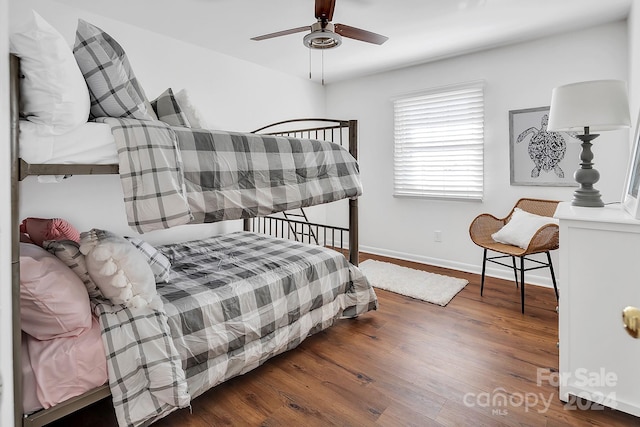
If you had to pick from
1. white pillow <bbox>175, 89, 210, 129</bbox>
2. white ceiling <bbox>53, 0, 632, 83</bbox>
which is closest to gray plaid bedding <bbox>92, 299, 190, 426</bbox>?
white pillow <bbox>175, 89, 210, 129</bbox>

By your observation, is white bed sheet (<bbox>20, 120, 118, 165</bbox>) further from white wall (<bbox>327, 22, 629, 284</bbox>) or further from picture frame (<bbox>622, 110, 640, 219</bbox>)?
white wall (<bbox>327, 22, 629, 284</bbox>)

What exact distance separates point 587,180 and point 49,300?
8.70ft

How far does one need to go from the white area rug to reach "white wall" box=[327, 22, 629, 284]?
0.46 metres

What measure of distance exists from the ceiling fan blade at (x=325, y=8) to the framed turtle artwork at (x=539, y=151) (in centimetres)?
226

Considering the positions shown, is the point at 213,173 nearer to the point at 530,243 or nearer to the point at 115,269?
the point at 115,269

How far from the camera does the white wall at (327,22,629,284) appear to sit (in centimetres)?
299

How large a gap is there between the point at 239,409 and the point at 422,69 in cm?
385

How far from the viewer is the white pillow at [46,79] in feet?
3.68

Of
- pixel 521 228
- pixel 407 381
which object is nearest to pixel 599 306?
pixel 407 381

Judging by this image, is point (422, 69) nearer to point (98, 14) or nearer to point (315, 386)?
point (98, 14)

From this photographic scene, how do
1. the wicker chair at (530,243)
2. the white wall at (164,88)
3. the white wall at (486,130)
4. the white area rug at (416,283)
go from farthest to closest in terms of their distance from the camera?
the white area rug at (416,283) < the white wall at (486,130) < the wicker chair at (530,243) < the white wall at (164,88)

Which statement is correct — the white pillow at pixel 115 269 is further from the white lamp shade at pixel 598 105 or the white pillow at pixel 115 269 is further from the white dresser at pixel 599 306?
the white lamp shade at pixel 598 105

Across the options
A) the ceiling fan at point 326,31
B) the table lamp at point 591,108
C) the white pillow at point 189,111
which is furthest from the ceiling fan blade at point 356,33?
the table lamp at point 591,108

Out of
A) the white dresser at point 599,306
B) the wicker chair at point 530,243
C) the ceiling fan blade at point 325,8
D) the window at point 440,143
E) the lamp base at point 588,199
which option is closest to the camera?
the white dresser at point 599,306
